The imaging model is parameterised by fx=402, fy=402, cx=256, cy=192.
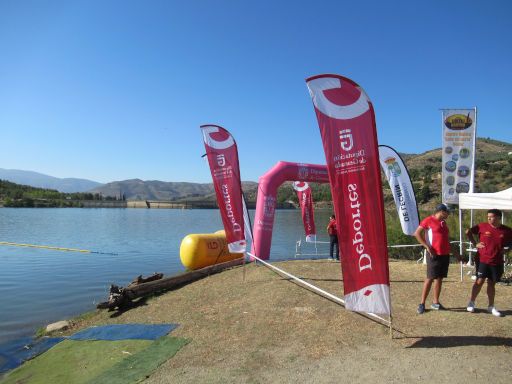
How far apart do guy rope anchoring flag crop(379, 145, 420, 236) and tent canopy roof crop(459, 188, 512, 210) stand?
2.52m

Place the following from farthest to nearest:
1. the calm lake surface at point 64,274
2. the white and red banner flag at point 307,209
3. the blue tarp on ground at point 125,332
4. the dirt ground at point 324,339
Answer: the white and red banner flag at point 307,209
the calm lake surface at point 64,274
the blue tarp on ground at point 125,332
the dirt ground at point 324,339

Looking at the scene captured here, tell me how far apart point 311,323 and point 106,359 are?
3.53 metres

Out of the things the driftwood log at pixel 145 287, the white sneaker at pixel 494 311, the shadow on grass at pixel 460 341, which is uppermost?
the white sneaker at pixel 494 311

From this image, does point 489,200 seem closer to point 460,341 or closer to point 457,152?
point 457,152

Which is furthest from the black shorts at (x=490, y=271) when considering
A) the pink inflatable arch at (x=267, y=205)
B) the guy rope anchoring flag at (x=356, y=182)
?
the pink inflatable arch at (x=267, y=205)

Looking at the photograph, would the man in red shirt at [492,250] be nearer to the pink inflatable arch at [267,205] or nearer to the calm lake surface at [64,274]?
the pink inflatable arch at [267,205]

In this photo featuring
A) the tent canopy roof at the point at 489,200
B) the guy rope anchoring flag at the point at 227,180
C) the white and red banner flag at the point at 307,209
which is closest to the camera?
the tent canopy roof at the point at 489,200

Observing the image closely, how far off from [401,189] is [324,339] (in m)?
7.78

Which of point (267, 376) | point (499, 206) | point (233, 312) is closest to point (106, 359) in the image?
point (233, 312)

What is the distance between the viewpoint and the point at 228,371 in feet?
17.7

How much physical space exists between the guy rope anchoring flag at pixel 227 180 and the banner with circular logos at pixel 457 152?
5930mm

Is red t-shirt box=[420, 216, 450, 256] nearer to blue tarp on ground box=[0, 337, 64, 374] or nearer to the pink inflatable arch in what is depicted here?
blue tarp on ground box=[0, 337, 64, 374]

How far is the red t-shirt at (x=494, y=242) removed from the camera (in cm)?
661

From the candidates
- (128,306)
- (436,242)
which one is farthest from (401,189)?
(128,306)
